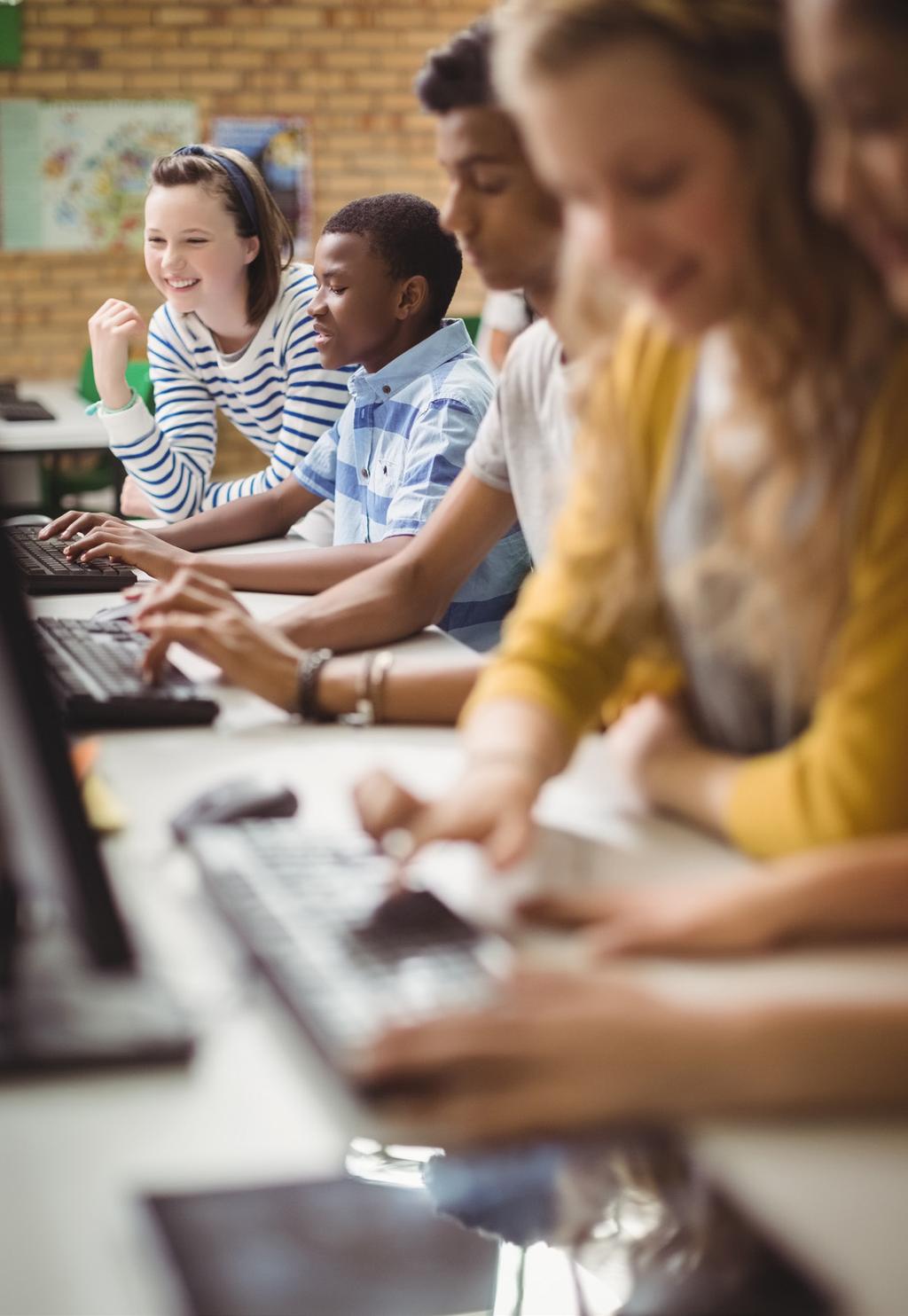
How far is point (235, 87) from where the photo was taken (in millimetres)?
6000

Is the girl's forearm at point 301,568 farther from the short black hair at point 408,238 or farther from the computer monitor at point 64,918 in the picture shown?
the computer monitor at point 64,918

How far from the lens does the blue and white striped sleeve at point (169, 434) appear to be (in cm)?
255

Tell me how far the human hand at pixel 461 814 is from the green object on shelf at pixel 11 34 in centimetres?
562

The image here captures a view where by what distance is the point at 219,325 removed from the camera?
2.82 metres

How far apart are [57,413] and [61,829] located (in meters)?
4.17

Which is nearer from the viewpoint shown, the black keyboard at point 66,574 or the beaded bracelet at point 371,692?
the beaded bracelet at point 371,692

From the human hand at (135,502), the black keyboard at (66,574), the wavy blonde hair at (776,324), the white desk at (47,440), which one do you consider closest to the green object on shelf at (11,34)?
the white desk at (47,440)

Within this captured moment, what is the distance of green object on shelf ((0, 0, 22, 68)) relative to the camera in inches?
222

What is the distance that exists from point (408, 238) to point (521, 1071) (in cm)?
188

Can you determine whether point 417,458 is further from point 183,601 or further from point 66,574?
point 183,601

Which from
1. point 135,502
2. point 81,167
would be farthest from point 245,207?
point 81,167

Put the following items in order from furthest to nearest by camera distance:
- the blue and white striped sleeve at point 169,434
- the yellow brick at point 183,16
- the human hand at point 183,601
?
the yellow brick at point 183,16, the blue and white striped sleeve at point 169,434, the human hand at point 183,601

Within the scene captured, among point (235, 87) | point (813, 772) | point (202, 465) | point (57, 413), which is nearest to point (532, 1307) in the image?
point (813, 772)

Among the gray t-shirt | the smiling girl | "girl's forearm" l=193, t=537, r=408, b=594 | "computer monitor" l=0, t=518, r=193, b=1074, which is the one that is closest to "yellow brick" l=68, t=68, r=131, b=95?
the smiling girl
